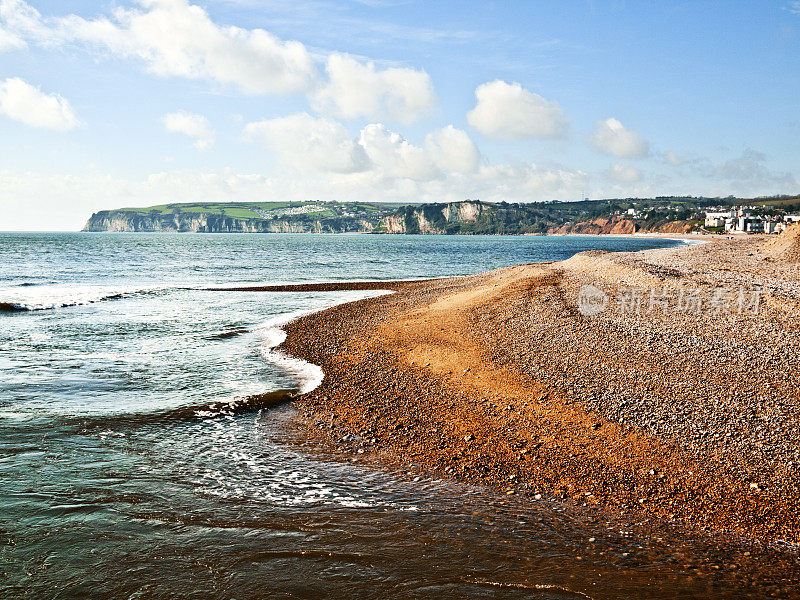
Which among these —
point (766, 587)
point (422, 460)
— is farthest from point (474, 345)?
point (766, 587)

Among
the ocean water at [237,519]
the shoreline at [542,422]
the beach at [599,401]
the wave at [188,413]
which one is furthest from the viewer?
the wave at [188,413]

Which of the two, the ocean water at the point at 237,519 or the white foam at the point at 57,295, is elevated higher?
the white foam at the point at 57,295

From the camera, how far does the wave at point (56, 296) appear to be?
29.7m

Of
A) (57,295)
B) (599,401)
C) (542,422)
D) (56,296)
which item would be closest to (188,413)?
(542,422)

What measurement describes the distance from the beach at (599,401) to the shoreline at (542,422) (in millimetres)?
39

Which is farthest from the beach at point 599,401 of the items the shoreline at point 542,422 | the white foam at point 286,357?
the white foam at point 286,357

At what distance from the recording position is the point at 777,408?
1086cm

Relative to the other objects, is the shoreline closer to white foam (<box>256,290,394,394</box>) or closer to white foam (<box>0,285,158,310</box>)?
white foam (<box>256,290,394,394</box>)

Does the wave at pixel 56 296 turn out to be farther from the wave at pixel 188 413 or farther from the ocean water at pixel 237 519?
the wave at pixel 188 413

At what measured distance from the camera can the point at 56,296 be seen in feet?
113

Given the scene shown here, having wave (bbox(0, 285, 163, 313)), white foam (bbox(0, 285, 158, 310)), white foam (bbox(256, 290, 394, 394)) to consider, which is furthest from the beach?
white foam (bbox(0, 285, 158, 310))

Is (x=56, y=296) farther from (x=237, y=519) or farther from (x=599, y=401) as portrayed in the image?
(x=599, y=401)

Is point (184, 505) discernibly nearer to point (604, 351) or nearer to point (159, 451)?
point (159, 451)

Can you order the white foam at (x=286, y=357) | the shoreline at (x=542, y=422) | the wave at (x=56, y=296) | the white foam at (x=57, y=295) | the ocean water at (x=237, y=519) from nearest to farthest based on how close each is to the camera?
1. the ocean water at (x=237, y=519)
2. the shoreline at (x=542, y=422)
3. the white foam at (x=286, y=357)
4. the wave at (x=56, y=296)
5. the white foam at (x=57, y=295)
